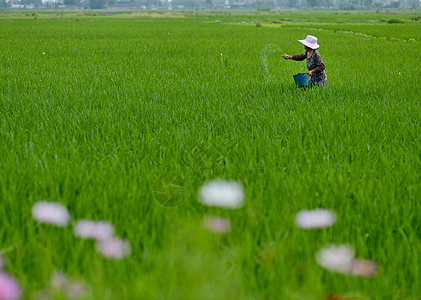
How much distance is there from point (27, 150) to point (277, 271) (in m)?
1.48

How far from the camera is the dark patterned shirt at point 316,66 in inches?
165

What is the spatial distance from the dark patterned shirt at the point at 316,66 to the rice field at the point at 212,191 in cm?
20

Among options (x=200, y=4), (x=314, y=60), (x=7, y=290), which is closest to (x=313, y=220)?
(x=7, y=290)

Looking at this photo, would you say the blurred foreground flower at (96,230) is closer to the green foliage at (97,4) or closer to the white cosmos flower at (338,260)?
the white cosmos flower at (338,260)

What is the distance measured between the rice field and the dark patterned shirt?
20cm

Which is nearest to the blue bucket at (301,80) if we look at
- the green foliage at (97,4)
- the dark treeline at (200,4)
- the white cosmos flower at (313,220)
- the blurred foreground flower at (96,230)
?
the white cosmos flower at (313,220)

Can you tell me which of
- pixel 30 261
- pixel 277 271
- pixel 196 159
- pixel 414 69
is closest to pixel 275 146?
pixel 196 159

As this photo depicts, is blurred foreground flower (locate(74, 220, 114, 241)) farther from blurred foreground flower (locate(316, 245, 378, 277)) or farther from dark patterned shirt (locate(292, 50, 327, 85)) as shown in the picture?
dark patterned shirt (locate(292, 50, 327, 85))

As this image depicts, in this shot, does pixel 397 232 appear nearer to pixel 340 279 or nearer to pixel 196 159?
pixel 340 279

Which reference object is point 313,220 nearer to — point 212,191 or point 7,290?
point 212,191

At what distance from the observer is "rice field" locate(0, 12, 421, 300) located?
2.88 feet

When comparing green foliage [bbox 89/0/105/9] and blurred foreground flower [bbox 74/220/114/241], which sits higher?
green foliage [bbox 89/0/105/9]

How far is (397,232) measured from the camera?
50.8 inches

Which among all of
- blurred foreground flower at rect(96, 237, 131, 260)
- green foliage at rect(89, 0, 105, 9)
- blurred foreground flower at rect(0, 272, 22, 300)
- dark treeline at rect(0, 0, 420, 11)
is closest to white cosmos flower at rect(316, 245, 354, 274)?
blurred foreground flower at rect(96, 237, 131, 260)
